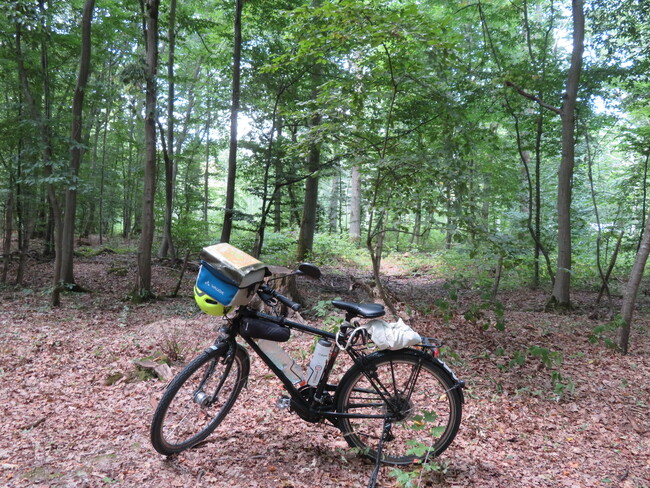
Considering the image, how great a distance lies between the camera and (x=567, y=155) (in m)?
7.43

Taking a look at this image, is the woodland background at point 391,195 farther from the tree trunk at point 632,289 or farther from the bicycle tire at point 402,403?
the bicycle tire at point 402,403

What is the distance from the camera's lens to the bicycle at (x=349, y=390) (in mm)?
2633

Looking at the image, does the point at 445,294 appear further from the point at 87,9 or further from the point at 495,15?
the point at 87,9

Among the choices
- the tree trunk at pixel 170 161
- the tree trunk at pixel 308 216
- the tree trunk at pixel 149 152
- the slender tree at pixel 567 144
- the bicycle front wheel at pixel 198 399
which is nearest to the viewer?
the bicycle front wheel at pixel 198 399

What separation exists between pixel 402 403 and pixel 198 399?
1.38 metres

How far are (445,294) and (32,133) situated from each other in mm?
9100

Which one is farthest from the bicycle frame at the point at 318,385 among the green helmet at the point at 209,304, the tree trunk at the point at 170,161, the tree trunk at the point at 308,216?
the tree trunk at the point at 170,161

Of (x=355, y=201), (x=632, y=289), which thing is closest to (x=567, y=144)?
(x=632, y=289)

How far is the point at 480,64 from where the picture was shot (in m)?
8.36

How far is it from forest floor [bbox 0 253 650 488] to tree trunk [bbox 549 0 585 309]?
1230 mm

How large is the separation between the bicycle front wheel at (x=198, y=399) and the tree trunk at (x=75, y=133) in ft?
18.7

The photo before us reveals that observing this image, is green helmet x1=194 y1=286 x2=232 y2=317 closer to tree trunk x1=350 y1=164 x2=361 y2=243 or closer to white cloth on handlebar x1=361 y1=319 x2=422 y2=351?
white cloth on handlebar x1=361 y1=319 x2=422 y2=351

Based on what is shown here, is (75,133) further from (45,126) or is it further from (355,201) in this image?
(355,201)

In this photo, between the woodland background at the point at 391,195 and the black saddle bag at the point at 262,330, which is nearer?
the black saddle bag at the point at 262,330
